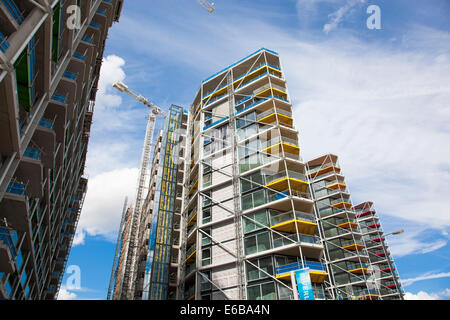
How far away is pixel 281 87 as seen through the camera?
40.6m

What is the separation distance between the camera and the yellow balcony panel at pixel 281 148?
3447 cm

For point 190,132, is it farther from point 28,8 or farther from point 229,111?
point 28,8

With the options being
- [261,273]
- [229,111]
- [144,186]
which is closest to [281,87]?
[229,111]

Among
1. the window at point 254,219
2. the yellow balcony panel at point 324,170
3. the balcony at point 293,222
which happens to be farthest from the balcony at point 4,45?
the yellow balcony panel at point 324,170

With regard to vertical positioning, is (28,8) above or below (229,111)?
below

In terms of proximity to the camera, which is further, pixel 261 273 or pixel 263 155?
pixel 263 155

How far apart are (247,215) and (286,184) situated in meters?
5.71

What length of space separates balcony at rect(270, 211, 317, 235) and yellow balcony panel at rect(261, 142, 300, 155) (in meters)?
8.04

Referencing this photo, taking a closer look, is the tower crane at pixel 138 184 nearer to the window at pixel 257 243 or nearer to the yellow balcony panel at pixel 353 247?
the window at pixel 257 243

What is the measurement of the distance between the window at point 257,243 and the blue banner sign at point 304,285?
5583mm

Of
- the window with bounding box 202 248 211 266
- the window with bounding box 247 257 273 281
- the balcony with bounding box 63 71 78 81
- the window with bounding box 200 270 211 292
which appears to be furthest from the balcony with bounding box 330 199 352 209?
the balcony with bounding box 63 71 78 81

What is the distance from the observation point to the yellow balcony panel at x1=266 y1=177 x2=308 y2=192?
3175 cm

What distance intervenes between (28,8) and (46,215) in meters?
18.5
